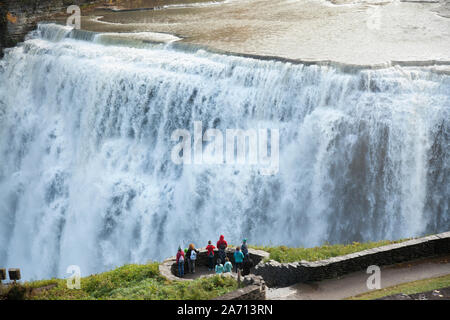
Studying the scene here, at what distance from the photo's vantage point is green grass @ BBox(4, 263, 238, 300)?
1233cm

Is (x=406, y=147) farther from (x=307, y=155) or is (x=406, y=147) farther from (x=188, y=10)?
(x=188, y=10)

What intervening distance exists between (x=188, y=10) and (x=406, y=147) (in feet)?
57.7

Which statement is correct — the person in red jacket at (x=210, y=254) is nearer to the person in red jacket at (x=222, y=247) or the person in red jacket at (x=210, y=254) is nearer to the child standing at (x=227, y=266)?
the person in red jacket at (x=222, y=247)

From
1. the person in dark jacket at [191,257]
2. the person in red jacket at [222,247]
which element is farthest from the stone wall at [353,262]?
the person in dark jacket at [191,257]

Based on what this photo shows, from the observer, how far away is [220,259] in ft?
48.4

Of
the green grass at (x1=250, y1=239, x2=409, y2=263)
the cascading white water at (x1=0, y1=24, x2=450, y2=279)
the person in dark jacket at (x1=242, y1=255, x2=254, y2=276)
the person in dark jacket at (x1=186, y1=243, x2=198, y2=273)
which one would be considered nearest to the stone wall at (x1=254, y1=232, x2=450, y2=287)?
the person in dark jacket at (x1=242, y1=255, x2=254, y2=276)

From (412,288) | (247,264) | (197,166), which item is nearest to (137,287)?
(247,264)

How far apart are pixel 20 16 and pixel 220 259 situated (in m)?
21.5

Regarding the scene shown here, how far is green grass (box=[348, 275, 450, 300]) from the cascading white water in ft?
19.7

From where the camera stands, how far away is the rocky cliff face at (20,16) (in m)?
30.3

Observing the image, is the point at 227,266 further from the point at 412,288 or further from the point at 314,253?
the point at 412,288

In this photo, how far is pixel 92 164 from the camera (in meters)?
23.8

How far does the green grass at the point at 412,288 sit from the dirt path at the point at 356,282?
0.63 feet

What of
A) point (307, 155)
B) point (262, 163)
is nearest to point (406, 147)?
point (307, 155)
